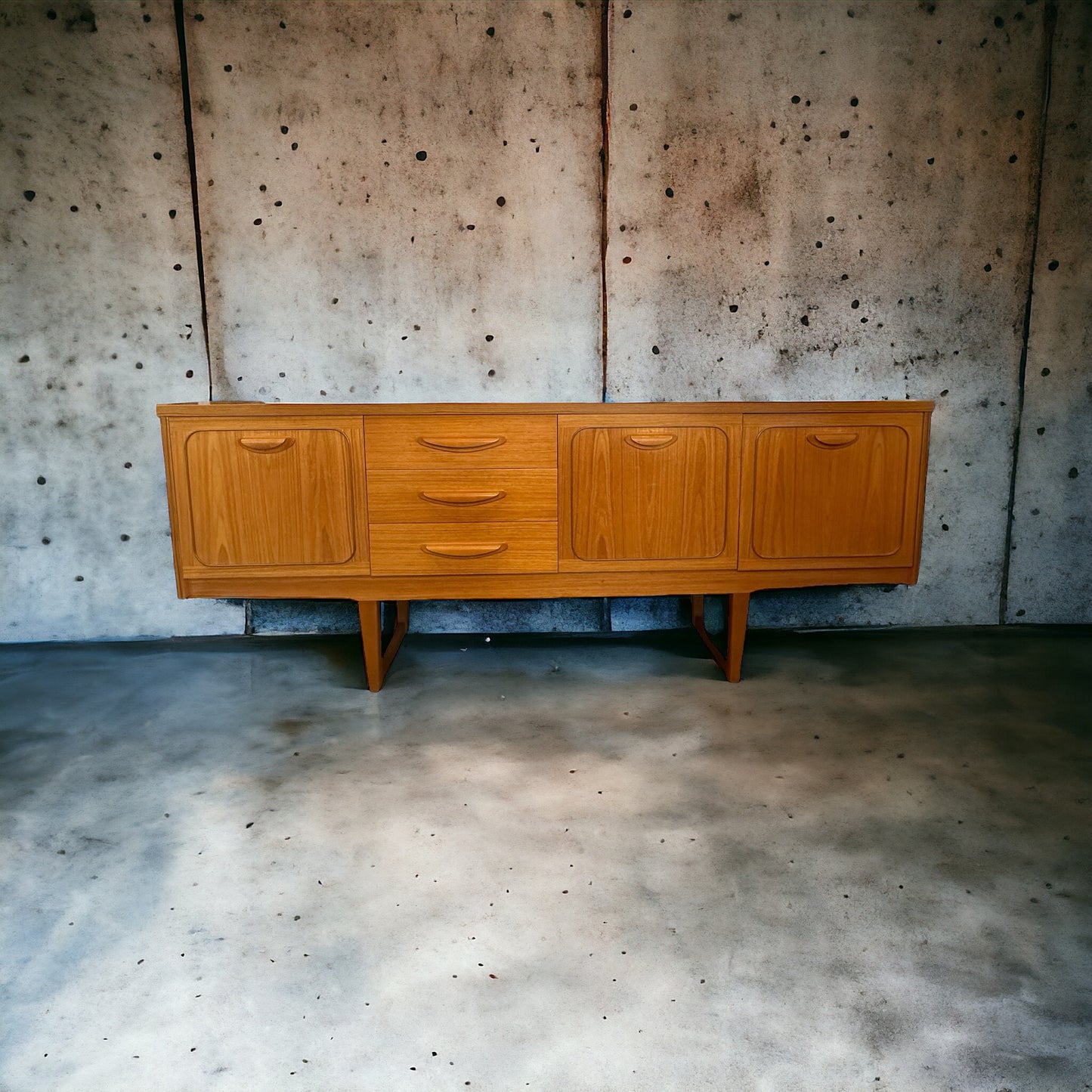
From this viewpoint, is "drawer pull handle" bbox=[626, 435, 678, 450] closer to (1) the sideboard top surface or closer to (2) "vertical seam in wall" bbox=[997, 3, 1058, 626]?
(1) the sideboard top surface

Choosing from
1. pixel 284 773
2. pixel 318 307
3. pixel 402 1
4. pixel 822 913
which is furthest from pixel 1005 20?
pixel 284 773

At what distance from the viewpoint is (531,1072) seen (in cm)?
120

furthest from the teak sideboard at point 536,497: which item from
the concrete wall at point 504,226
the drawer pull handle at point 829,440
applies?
the concrete wall at point 504,226

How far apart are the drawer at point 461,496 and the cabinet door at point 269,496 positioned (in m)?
0.09

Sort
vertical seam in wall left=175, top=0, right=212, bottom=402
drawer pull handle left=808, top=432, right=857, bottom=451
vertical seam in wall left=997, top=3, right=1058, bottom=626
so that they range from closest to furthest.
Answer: drawer pull handle left=808, top=432, right=857, bottom=451
vertical seam in wall left=175, top=0, right=212, bottom=402
vertical seam in wall left=997, top=3, right=1058, bottom=626

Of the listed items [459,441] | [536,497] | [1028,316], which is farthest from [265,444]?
[1028,316]

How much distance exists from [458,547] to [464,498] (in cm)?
14

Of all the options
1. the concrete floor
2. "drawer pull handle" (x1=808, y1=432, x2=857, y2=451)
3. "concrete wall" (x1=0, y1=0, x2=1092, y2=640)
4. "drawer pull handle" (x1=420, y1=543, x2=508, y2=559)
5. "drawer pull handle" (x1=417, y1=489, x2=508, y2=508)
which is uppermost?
"concrete wall" (x1=0, y1=0, x2=1092, y2=640)

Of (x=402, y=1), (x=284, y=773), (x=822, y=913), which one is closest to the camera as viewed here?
(x=822, y=913)

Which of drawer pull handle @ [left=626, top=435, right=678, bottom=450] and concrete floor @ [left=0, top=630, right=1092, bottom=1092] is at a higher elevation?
drawer pull handle @ [left=626, top=435, right=678, bottom=450]

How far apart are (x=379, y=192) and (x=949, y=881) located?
101 inches

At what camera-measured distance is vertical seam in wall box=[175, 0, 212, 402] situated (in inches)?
111

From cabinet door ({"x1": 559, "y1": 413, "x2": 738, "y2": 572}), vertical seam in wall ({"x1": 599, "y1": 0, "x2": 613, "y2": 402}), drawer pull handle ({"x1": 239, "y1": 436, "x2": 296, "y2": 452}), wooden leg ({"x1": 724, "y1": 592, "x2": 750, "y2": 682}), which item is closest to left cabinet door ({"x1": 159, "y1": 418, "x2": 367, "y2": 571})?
drawer pull handle ({"x1": 239, "y1": 436, "x2": 296, "y2": 452})

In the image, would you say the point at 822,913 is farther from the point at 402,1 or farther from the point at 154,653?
the point at 402,1
